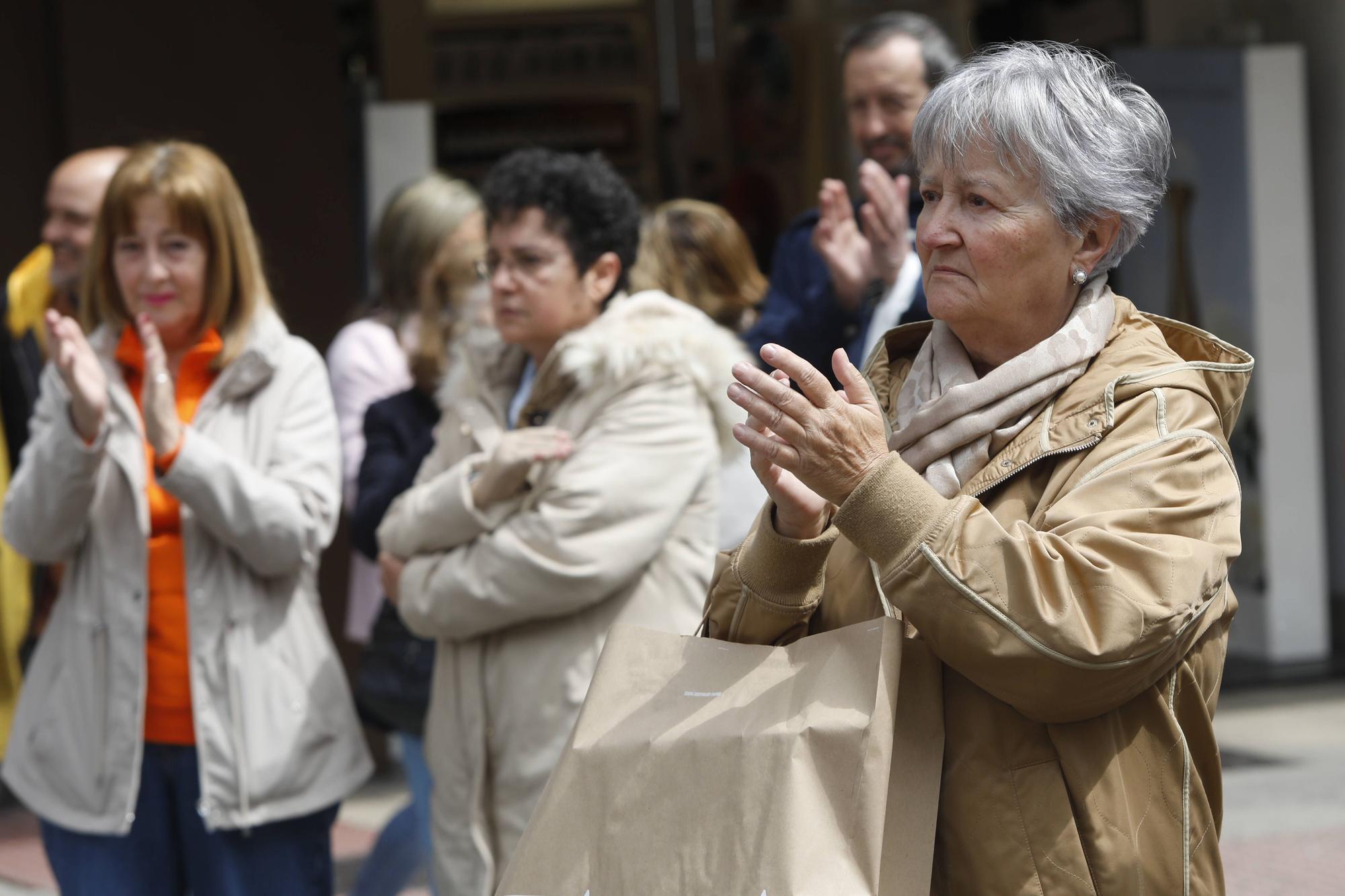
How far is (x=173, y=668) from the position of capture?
3.53 m

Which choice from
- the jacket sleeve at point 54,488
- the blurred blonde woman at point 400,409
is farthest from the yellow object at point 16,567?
the blurred blonde woman at point 400,409

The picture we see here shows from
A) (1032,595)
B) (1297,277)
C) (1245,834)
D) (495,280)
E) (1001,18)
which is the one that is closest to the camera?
(1032,595)

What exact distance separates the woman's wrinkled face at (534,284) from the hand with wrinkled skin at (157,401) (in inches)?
29.1

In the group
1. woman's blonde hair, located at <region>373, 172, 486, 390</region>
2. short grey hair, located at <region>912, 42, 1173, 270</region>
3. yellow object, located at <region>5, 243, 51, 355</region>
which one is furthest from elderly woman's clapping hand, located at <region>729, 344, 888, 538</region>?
yellow object, located at <region>5, 243, 51, 355</region>

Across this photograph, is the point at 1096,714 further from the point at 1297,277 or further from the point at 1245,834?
the point at 1297,277

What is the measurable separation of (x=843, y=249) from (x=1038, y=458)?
5.44 feet

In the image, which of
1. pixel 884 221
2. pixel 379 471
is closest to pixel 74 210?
pixel 379 471

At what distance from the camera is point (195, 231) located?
3.76 meters

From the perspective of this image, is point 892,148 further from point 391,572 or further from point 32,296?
point 32,296

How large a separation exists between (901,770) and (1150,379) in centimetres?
59

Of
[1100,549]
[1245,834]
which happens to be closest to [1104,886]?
[1100,549]

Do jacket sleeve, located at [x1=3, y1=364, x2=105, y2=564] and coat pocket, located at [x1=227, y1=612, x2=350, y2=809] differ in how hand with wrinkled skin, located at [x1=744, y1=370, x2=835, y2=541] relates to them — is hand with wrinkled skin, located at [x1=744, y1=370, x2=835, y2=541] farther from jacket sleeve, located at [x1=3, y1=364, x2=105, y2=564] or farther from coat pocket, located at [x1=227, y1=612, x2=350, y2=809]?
jacket sleeve, located at [x1=3, y1=364, x2=105, y2=564]

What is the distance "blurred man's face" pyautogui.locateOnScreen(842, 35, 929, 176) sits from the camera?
404 centimetres

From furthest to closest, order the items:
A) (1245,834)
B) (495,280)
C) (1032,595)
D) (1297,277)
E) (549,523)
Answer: (1297,277)
(1245,834)
(495,280)
(549,523)
(1032,595)
